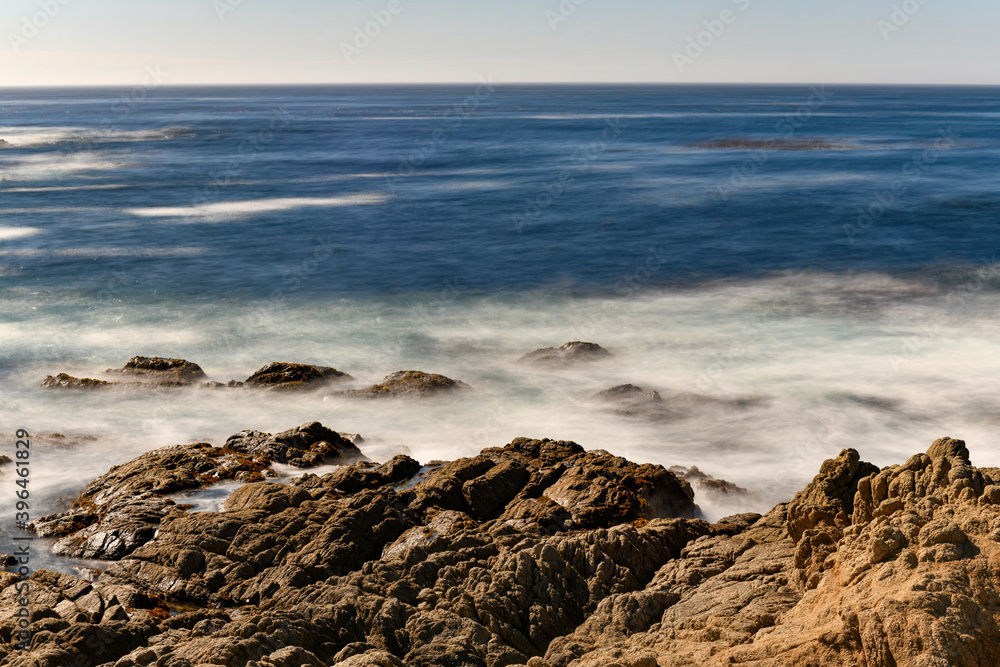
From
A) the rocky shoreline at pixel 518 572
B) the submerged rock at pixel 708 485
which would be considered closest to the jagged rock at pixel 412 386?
the rocky shoreline at pixel 518 572

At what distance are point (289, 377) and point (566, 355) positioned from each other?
806 centimetres

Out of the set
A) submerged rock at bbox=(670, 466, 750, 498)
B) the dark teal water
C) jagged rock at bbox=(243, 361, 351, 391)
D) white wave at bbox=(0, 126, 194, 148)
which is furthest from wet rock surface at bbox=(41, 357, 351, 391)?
white wave at bbox=(0, 126, 194, 148)

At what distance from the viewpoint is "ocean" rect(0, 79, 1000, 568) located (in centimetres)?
1966

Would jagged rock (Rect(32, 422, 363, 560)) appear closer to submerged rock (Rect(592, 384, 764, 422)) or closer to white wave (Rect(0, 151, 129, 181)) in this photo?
submerged rock (Rect(592, 384, 764, 422))

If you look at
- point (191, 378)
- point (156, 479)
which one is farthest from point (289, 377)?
point (156, 479)

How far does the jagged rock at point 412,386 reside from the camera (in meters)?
21.5

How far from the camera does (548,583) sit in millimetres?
10008

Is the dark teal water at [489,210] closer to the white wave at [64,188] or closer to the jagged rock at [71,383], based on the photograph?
the white wave at [64,188]

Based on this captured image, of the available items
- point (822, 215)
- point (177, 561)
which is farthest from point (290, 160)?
point (177, 561)

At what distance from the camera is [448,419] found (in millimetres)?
20219

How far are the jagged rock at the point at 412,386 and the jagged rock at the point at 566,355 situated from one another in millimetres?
3127

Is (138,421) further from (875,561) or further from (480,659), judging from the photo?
(875,561)

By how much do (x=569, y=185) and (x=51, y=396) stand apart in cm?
4521

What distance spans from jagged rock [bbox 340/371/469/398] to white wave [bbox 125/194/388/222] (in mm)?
32424
